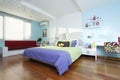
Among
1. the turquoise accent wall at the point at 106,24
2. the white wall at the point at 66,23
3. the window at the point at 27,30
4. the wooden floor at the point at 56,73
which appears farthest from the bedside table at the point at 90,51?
the window at the point at 27,30

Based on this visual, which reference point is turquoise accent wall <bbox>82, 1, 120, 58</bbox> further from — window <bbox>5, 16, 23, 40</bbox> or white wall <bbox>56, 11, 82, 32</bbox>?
window <bbox>5, 16, 23, 40</bbox>

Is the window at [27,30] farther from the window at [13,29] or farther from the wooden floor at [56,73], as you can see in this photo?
the wooden floor at [56,73]

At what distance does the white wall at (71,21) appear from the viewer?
13.7 ft

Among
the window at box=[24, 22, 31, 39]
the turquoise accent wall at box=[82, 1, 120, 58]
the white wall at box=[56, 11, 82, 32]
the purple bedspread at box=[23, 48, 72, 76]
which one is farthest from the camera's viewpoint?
the window at box=[24, 22, 31, 39]

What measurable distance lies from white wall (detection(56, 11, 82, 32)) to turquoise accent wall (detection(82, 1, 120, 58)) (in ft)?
1.29

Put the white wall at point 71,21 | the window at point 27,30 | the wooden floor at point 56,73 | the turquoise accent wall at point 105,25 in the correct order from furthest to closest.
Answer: the window at point 27,30 → the white wall at point 71,21 → the turquoise accent wall at point 105,25 → the wooden floor at point 56,73

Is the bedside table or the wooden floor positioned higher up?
the bedside table

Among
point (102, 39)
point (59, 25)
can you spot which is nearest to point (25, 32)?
point (59, 25)

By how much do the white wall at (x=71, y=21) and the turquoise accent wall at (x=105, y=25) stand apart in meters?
0.39

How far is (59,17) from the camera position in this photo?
509cm

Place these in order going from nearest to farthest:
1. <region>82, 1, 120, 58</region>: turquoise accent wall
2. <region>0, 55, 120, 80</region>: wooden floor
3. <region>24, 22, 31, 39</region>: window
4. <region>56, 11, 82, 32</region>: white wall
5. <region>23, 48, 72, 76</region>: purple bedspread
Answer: <region>0, 55, 120, 80</region>: wooden floor
<region>23, 48, 72, 76</region>: purple bedspread
<region>82, 1, 120, 58</region>: turquoise accent wall
<region>56, 11, 82, 32</region>: white wall
<region>24, 22, 31, 39</region>: window

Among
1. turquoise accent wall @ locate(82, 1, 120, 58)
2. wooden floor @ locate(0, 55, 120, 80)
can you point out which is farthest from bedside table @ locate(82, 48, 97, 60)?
wooden floor @ locate(0, 55, 120, 80)

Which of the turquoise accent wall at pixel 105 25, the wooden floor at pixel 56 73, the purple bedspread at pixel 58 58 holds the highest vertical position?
the turquoise accent wall at pixel 105 25

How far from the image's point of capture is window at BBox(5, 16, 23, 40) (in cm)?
421
